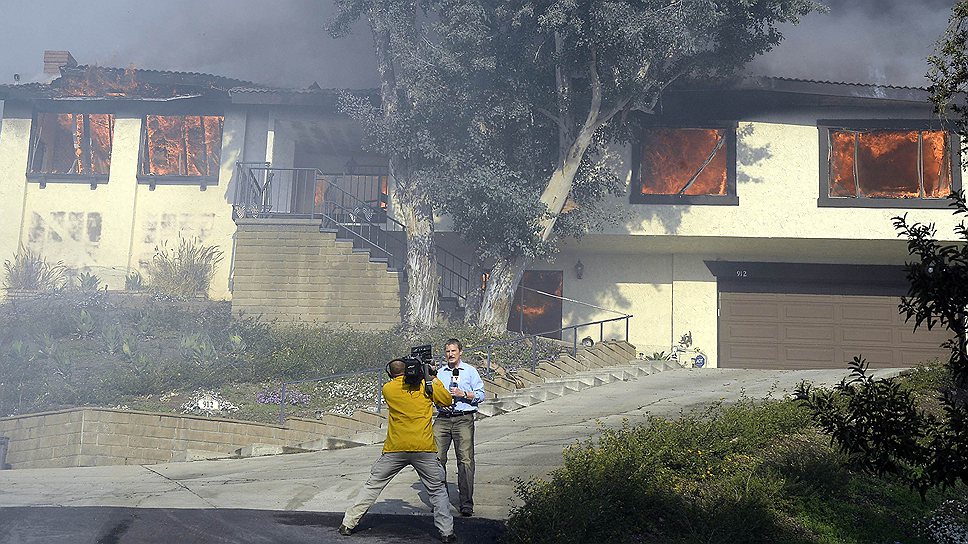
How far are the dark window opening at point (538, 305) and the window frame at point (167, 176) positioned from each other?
8.01 meters

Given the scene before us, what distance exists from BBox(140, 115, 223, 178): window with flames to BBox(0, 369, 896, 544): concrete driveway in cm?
1107

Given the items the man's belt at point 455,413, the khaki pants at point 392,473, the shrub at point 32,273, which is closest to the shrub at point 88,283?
the shrub at point 32,273

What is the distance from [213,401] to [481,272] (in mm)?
6968

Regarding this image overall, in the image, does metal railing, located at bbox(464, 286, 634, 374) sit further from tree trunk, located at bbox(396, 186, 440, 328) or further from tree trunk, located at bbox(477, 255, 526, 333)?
tree trunk, located at bbox(396, 186, 440, 328)

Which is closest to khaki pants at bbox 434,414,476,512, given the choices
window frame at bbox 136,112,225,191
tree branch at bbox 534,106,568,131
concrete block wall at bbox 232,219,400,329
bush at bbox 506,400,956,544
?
bush at bbox 506,400,956,544

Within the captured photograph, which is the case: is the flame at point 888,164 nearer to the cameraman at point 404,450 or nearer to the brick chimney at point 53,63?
the cameraman at point 404,450

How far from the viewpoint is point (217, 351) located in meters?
16.6

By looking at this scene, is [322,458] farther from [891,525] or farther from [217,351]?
[891,525]

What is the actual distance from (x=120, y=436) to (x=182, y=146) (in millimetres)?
10818

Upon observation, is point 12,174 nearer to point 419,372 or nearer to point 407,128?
point 407,128

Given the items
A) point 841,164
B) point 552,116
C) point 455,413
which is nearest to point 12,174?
point 552,116

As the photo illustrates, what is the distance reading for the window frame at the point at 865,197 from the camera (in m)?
19.1

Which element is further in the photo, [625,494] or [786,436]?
[786,436]

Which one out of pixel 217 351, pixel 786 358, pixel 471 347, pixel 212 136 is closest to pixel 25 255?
pixel 212 136
